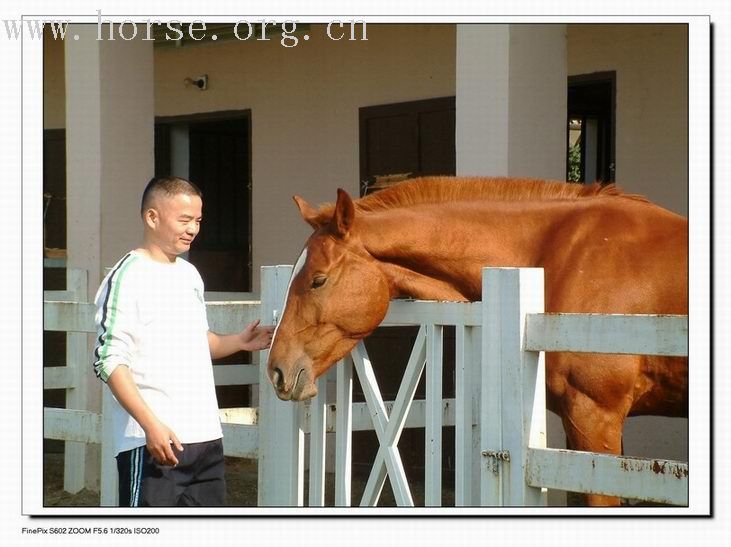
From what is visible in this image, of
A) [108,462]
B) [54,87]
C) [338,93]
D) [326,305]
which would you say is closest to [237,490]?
[108,462]

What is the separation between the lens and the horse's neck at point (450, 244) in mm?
4129

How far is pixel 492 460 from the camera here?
3.38 m

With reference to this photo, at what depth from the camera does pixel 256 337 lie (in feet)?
12.8

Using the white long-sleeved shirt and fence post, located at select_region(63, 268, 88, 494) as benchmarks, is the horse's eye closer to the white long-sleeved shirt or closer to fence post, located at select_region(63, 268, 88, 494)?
the white long-sleeved shirt

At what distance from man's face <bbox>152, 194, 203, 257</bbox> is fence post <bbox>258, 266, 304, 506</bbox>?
1.92ft

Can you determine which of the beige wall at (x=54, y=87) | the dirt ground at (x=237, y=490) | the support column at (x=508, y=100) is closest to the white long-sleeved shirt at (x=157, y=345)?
the support column at (x=508, y=100)

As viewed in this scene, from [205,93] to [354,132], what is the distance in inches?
60.8

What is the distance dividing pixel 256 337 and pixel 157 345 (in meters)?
0.61

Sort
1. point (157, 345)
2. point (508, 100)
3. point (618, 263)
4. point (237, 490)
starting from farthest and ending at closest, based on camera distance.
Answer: point (237, 490), point (508, 100), point (618, 263), point (157, 345)

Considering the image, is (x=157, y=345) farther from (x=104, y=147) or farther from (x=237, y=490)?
(x=104, y=147)

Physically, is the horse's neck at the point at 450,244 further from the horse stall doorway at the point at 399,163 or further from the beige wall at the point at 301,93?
the beige wall at the point at 301,93

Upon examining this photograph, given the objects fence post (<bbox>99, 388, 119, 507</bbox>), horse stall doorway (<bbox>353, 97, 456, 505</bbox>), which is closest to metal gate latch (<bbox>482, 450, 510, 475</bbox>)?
fence post (<bbox>99, 388, 119, 507</bbox>)

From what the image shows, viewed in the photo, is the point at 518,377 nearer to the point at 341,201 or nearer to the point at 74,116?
the point at 341,201
